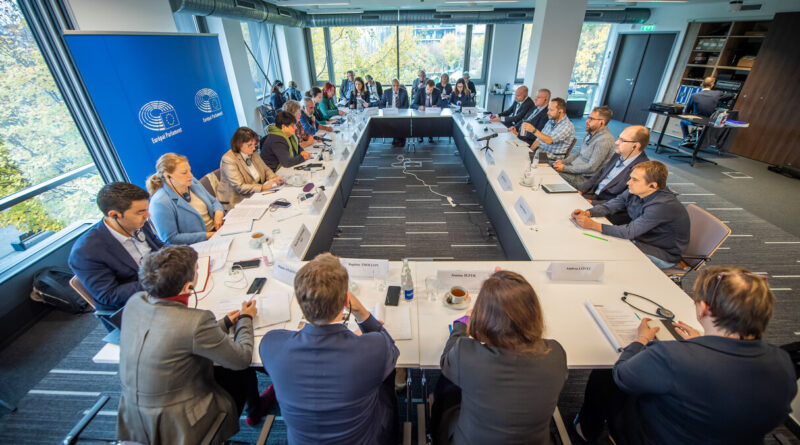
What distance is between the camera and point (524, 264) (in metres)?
2.05

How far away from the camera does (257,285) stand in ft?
6.18

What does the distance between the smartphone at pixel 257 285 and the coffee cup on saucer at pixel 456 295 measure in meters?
1.07

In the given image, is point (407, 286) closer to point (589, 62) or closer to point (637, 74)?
point (637, 74)

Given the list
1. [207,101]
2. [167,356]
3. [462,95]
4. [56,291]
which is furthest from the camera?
[462,95]

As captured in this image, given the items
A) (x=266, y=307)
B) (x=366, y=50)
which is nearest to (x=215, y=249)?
(x=266, y=307)

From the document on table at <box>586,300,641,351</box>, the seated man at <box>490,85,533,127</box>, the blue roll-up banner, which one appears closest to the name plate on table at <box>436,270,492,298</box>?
the document on table at <box>586,300,641,351</box>

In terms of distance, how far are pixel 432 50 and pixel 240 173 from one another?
827 centimetres

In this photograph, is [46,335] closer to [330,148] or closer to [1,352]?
[1,352]

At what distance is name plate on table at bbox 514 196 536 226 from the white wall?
4.22 meters

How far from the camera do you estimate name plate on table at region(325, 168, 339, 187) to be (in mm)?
3276

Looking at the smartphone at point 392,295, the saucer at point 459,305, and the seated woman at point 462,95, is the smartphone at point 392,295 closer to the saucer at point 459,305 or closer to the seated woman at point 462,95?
the saucer at point 459,305

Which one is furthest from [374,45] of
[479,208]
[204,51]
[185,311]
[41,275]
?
[185,311]

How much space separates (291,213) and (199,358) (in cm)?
148

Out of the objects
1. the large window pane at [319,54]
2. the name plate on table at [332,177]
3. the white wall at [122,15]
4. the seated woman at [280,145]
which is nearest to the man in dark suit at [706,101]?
the name plate on table at [332,177]
